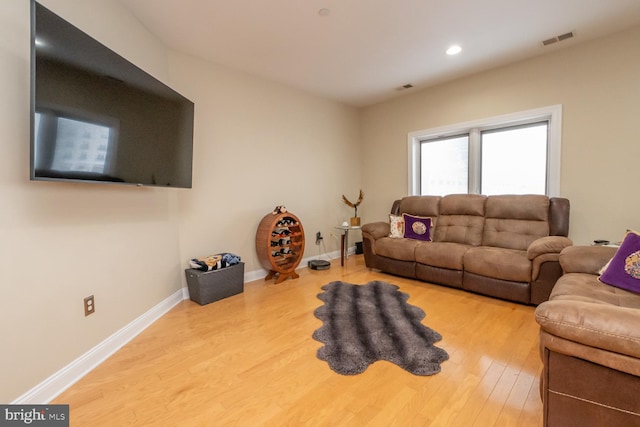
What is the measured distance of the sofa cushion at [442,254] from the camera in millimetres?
3011

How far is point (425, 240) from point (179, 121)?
3030 mm

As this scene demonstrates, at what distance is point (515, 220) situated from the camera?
3.17 m

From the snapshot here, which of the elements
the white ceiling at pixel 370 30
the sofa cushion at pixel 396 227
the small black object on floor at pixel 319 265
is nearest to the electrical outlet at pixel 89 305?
the white ceiling at pixel 370 30

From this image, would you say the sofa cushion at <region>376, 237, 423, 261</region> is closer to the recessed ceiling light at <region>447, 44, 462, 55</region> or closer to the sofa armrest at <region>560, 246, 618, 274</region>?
the sofa armrest at <region>560, 246, 618, 274</region>

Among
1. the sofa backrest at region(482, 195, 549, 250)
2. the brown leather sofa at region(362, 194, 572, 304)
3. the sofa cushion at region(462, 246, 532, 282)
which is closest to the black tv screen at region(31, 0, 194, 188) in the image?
the brown leather sofa at region(362, 194, 572, 304)

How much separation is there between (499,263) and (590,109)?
6.18 feet

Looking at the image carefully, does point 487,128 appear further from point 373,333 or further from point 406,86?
point 373,333

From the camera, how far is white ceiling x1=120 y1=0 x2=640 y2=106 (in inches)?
Result: 88.5

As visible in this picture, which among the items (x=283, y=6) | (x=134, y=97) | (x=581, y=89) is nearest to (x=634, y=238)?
(x=581, y=89)

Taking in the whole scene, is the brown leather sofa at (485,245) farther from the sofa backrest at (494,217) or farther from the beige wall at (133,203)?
the beige wall at (133,203)

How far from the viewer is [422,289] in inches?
123

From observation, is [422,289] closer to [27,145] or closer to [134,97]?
[134,97]

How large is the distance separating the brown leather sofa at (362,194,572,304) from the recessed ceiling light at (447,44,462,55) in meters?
1.67

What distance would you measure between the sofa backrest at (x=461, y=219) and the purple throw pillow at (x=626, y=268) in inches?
58.7
